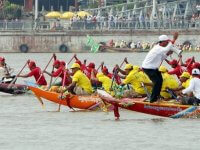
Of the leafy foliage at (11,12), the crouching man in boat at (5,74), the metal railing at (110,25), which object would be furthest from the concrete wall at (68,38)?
the crouching man in boat at (5,74)

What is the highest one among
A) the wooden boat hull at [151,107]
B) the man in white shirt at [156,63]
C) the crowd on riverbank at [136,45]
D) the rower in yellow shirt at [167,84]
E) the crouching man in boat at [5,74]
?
the man in white shirt at [156,63]

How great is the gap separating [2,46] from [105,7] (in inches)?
865

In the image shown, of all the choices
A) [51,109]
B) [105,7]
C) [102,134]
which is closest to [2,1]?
[105,7]

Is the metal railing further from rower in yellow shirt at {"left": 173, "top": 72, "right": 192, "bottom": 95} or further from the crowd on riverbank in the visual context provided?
rower in yellow shirt at {"left": 173, "top": 72, "right": 192, "bottom": 95}

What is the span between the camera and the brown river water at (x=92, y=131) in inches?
1134

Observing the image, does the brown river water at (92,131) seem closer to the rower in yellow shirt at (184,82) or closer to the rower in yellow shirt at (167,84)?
the rower in yellow shirt at (167,84)

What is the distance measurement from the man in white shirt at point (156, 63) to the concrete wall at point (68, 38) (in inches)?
2556

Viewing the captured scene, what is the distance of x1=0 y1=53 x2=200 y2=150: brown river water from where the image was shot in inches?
1134

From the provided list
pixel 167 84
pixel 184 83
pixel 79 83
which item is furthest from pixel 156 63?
pixel 79 83

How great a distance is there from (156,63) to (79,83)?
4104 mm

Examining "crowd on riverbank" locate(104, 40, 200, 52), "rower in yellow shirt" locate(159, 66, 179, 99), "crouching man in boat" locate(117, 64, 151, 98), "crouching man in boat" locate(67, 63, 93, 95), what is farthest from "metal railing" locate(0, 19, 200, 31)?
"rower in yellow shirt" locate(159, 66, 179, 99)

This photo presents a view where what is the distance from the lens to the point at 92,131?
31.7 metres

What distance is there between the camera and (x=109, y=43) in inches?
4048

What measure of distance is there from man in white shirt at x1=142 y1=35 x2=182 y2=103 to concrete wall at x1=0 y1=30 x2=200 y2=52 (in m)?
64.9
